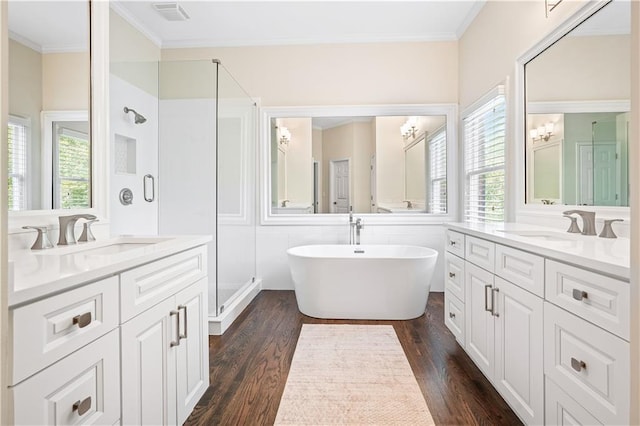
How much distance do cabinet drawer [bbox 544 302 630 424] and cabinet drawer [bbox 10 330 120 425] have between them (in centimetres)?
142

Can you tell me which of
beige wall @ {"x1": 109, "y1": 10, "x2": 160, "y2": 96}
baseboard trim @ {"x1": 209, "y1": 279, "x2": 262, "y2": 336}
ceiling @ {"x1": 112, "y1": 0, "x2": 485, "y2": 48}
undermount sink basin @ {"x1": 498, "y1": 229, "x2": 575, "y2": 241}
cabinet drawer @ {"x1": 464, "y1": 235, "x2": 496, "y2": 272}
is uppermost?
ceiling @ {"x1": 112, "y1": 0, "x2": 485, "y2": 48}

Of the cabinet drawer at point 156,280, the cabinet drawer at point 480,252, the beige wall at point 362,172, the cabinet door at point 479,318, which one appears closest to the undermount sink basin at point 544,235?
the cabinet drawer at point 480,252

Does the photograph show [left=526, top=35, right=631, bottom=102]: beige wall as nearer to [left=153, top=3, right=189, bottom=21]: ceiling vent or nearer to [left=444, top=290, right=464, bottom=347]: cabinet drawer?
[left=444, top=290, right=464, bottom=347]: cabinet drawer

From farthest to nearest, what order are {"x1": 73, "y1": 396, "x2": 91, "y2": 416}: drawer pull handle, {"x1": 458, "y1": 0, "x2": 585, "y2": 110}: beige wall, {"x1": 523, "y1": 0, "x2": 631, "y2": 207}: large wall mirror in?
1. {"x1": 458, "y1": 0, "x2": 585, "y2": 110}: beige wall
2. {"x1": 523, "y1": 0, "x2": 631, "y2": 207}: large wall mirror
3. {"x1": 73, "y1": 396, "x2": 91, "y2": 416}: drawer pull handle

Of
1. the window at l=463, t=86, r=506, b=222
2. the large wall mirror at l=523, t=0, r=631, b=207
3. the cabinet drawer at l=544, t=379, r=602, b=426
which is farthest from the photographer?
the window at l=463, t=86, r=506, b=222

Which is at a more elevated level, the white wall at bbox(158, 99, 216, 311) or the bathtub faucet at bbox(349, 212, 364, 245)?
the white wall at bbox(158, 99, 216, 311)

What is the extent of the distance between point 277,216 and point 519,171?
2371 millimetres

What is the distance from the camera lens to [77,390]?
91 cm

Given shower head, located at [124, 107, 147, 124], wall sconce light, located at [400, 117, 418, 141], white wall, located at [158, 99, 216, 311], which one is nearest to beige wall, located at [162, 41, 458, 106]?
wall sconce light, located at [400, 117, 418, 141]

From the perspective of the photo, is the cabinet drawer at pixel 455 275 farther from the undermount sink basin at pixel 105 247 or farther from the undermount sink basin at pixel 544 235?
the undermount sink basin at pixel 105 247

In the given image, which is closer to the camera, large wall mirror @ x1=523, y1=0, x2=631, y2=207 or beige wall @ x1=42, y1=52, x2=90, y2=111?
beige wall @ x1=42, y1=52, x2=90, y2=111

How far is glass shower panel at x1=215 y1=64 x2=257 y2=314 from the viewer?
2.97 meters

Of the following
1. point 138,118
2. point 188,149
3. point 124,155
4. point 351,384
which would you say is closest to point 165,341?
point 351,384

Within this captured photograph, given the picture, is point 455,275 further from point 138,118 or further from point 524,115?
point 138,118
